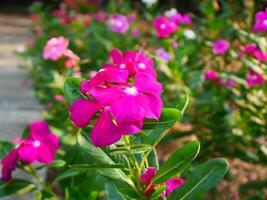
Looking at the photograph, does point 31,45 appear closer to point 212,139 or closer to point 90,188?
point 212,139

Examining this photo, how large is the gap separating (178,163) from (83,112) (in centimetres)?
25

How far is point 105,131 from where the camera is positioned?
1015 millimetres

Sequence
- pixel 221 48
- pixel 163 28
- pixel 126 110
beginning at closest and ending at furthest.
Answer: pixel 126 110, pixel 163 28, pixel 221 48

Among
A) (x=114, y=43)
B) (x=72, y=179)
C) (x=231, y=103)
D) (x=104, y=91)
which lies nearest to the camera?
(x=104, y=91)

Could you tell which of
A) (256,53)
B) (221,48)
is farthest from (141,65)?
(221,48)

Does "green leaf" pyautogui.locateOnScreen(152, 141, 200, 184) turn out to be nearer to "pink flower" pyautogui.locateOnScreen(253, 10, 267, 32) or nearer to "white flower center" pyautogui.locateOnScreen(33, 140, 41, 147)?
"white flower center" pyautogui.locateOnScreen(33, 140, 41, 147)

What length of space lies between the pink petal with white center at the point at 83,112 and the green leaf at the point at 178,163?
0.76ft

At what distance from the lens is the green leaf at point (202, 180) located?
1234 mm

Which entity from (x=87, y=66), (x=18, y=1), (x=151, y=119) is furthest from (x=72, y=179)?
(x=18, y=1)

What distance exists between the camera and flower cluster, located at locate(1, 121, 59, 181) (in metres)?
1.50

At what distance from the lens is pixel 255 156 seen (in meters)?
2.76

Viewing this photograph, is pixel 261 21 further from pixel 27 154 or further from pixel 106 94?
pixel 106 94

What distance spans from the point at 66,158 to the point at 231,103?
1.37 metres

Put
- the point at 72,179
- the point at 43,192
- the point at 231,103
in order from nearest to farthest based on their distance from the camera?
the point at 43,192, the point at 72,179, the point at 231,103
